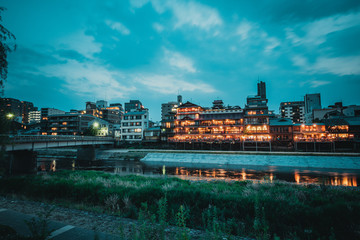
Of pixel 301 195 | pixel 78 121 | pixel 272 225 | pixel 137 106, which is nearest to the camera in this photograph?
pixel 272 225

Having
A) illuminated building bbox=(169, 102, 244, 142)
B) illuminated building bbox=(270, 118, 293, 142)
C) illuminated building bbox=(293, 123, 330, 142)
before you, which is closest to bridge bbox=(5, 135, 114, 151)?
illuminated building bbox=(169, 102, 244, 142)

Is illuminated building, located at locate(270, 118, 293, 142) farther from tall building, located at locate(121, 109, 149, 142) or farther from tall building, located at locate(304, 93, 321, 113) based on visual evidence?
tall building, located at locate(304, 93, 321, 113)

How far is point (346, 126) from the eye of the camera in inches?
2296

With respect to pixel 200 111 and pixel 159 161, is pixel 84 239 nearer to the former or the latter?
pixel 159 161

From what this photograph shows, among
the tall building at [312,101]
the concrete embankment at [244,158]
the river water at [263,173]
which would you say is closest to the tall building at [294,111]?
the tall building at [312,101]

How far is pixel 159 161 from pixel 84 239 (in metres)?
46.7

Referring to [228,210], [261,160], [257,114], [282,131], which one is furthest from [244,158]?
[228,210]

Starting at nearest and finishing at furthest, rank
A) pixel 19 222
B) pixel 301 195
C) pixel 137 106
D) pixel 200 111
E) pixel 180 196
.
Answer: pixel 19 222
pixel 180 196
pixel 301 195
pixel 200 111
pixel 137 106

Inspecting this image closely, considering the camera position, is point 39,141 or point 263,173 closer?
point 263,173

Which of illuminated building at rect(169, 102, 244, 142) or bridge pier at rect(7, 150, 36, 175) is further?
illuminated building at rect(169, 102, 244, 142)

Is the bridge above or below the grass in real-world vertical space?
above

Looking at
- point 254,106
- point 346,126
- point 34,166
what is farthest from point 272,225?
point 346,126

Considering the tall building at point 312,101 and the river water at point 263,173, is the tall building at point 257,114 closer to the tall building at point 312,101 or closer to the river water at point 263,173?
the river water at point 263,173

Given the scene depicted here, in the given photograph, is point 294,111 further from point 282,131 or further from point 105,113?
point 105,113
